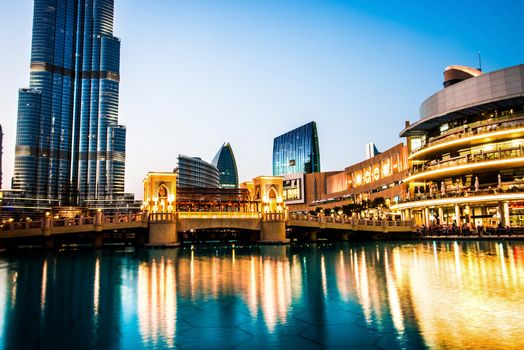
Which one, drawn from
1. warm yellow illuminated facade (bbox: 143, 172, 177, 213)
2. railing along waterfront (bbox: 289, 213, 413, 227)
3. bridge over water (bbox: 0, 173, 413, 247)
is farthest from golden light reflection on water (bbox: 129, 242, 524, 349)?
railing along waterfront (bbox: 289, 213, 413, 227)

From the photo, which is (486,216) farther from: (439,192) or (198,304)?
(198,304)

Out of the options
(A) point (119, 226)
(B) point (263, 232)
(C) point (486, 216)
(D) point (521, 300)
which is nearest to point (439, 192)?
(C) point (486, 216)

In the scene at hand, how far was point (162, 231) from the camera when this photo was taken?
46.4m

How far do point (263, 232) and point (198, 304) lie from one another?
38.3 meters

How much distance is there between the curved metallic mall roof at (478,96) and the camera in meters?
60.6

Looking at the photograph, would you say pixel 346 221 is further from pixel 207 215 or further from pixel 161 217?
pixel 161 217

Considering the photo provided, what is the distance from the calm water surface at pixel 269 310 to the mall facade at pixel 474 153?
42900 mm

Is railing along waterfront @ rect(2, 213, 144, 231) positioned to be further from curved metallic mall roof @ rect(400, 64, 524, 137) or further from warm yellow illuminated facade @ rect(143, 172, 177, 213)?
curved metallic mall roof @ rect(400, 64, 524, 137)

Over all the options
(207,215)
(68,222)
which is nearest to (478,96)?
(207,215)

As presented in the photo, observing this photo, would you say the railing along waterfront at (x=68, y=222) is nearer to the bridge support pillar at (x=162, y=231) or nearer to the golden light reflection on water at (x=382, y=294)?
the bridge support pillar at (x=162, y=231)

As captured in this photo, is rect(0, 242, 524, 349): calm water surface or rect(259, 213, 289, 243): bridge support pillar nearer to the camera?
rect(0, 242, 524, 349): calm water surface

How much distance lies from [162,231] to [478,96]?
1996 inches

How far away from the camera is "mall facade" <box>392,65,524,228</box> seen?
5906 centimetres

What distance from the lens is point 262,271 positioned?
2261 centimetres
